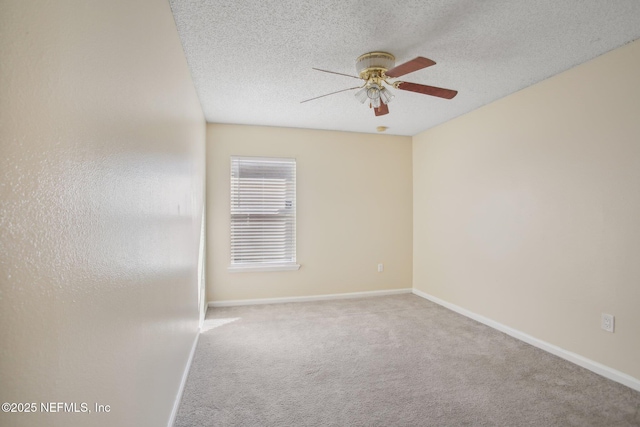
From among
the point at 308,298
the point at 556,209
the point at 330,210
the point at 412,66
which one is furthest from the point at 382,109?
the point at 308,298

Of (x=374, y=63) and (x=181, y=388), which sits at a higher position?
(x=374, y=63)

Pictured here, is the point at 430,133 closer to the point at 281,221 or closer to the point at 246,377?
the point at 281,221

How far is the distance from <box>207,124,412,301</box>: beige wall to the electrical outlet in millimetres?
2638

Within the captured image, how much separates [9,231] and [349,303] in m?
4.16

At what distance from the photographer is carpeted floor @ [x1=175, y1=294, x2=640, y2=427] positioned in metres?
1.94

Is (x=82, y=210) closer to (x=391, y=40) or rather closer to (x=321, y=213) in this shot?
(x=391, y=40)

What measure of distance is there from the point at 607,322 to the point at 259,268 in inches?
Result: 142

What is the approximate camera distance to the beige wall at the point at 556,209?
231cm

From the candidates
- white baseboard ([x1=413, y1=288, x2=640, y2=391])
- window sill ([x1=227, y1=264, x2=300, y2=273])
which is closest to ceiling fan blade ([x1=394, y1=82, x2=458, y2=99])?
white baseboard ([x1=413, y1=288, x2=640, y2=391])

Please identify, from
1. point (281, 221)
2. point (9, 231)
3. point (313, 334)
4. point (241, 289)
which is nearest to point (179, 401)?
point (313, 334)

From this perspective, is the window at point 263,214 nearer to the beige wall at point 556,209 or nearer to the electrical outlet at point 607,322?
the beige wall at point 556,209

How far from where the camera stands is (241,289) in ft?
14.1

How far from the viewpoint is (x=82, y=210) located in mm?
767

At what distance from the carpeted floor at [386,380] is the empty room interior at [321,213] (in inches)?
0.8
